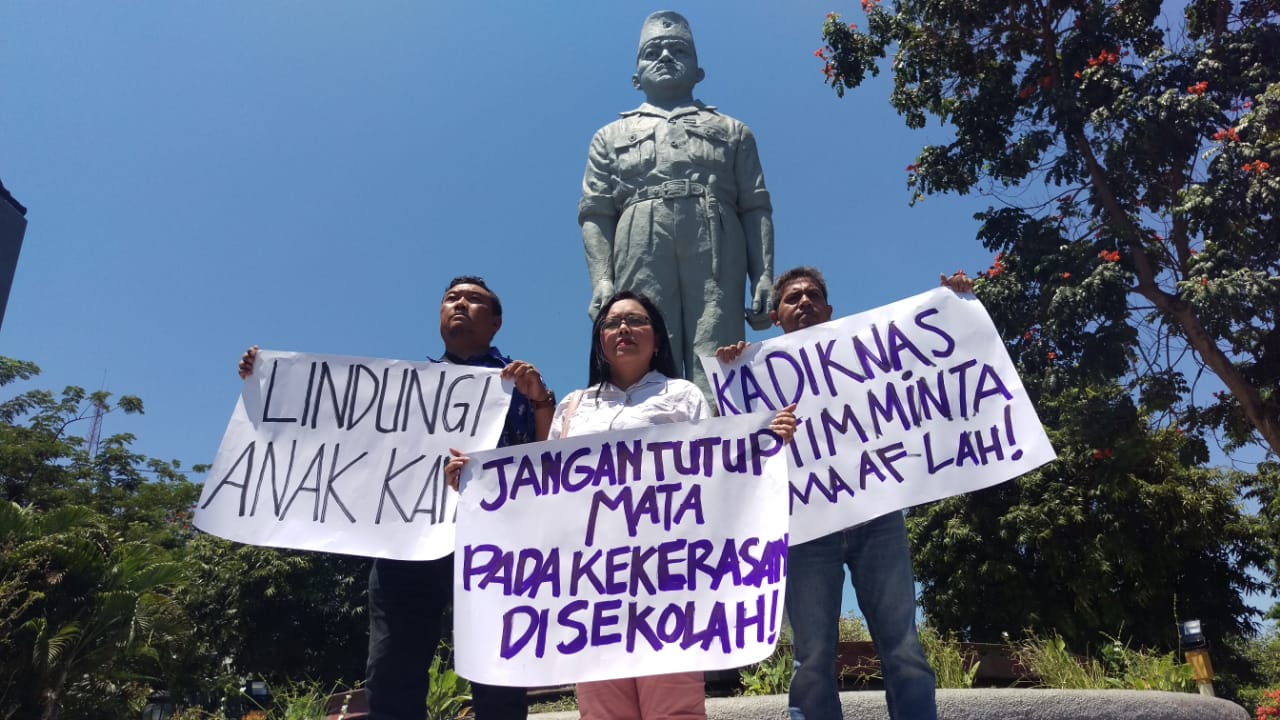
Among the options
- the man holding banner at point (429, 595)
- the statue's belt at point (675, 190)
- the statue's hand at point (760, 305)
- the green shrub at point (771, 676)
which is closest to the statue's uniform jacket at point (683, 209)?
the statue's belt at point (675, 190)

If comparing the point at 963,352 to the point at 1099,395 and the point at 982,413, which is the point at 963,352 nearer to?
the point at 982,413

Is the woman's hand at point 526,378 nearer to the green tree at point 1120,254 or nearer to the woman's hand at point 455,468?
the woman's hand at point 455,468

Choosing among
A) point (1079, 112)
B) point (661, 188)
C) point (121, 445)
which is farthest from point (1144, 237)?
point (121, 445)

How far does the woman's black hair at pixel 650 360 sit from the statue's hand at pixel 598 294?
3.22 meters

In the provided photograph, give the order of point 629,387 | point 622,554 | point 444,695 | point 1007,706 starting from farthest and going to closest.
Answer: point 444,695 < point 1007,706 < point 629,387 < point 622,554

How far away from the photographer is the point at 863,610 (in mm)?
3047

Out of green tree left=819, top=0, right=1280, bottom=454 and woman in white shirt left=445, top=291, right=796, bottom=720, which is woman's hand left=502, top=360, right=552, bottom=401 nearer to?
woman in white shirt left=445, top=291, right=796, bottom=720

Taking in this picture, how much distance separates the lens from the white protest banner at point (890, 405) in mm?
3148

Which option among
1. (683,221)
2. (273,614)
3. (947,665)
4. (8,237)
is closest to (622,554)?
(947,665)

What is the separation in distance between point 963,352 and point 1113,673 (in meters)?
4.88

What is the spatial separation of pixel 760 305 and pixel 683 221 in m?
0.84

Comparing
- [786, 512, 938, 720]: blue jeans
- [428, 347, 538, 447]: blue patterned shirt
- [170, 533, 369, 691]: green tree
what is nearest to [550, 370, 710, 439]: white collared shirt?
[428, 347, 538, 447]: blue patterned shirt

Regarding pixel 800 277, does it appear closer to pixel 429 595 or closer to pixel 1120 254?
pixel 429 595

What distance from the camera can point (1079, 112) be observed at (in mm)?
11812
